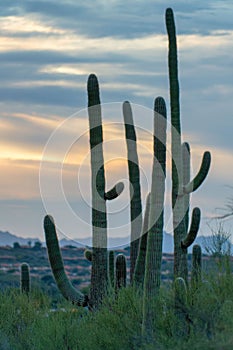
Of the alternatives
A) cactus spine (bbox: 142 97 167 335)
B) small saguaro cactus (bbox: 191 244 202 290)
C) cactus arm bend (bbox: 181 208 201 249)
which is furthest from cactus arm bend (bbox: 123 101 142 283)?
cactus spine (bbox: 142 97 167 335)

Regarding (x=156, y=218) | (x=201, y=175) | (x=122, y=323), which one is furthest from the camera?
(x=201, y=175)

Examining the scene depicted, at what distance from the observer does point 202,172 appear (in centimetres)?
2133

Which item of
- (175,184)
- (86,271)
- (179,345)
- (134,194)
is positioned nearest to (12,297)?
(134,194)

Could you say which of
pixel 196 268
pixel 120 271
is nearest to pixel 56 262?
pixel 120 271

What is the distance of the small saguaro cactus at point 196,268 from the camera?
61.4ft

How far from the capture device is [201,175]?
70.0 feet

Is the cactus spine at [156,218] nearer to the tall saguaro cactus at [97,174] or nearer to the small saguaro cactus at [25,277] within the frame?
the tall saguaro cactus at [97,174]

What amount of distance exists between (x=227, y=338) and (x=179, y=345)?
4.02 ft

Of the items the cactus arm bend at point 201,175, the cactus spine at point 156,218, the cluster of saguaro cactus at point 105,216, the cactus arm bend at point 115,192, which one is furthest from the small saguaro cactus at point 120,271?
the cactus spine at point 156,218

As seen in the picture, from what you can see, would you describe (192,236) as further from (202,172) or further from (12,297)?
(12,297)

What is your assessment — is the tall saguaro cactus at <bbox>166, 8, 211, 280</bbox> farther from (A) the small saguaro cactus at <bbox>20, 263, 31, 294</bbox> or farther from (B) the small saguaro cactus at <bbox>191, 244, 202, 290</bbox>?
(A) the small saguaro cactus at <bbox>20, 263, 31, 294</bbox>

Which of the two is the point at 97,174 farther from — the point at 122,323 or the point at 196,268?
the point at 122,323

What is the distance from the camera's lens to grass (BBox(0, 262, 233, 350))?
1695 centimetres

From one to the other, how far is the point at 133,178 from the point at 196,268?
11.6 ft
